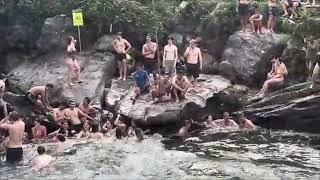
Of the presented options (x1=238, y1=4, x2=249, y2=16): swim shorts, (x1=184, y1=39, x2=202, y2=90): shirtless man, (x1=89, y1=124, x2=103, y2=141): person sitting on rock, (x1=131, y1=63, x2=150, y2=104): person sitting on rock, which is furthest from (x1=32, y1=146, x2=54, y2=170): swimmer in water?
(x1=238, y1=4, x2=249, y2=16): swim shorts

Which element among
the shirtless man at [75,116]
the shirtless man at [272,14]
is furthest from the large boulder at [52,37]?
the shirtless man at [272,14]

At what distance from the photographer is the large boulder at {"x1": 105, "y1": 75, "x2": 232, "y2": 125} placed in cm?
1689

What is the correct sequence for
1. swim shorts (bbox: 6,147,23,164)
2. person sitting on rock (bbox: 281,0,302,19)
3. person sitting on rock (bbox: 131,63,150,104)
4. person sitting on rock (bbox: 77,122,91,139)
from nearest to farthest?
swim shorts (bbox: 6,147,23,164)
person sitting on rock (bbox: 77,122,91,139)
person sitting on rock (bbox: 131,63,150,104)
person sitting on rock (bbox: 281,0,302,19)

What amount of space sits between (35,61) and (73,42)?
1778 millimetres

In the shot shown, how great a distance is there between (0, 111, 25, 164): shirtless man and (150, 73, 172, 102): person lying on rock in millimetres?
5128

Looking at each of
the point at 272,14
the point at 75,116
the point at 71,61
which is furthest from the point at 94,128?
the point at 272,14

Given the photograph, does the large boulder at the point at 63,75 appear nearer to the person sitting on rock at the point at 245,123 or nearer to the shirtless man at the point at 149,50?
the shirtless man at the point at 149,50

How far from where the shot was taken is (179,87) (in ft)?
57.5

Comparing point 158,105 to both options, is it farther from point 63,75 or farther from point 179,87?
point 63,75

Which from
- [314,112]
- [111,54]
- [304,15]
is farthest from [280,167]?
[111,54]

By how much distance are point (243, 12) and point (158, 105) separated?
592 cm

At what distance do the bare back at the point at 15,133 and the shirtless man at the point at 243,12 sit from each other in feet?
34.0

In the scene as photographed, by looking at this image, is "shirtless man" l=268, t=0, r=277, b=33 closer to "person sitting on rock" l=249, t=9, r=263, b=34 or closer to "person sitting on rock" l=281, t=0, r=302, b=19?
"person sitting on rock" l=249, t=9, r=263, b=34

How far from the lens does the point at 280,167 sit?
43.9ft
